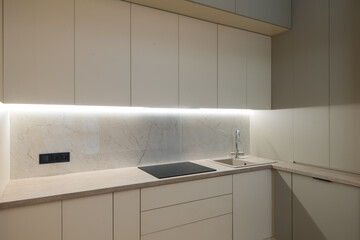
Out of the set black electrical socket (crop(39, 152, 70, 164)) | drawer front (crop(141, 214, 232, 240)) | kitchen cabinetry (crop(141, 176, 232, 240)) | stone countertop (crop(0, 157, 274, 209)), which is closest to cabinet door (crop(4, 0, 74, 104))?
black electrical socket (crop(39, 152, 70, 164))

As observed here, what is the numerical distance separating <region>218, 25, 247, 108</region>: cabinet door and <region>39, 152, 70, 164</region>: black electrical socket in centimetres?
147

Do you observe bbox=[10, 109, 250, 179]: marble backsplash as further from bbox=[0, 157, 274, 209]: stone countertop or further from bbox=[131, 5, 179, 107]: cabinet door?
bbox=[131, 5, 179, 107]: cabinet door

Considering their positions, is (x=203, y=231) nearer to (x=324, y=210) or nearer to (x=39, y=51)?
(x=324, y=210)

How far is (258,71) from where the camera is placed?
2.58 m

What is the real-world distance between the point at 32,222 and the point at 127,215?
563 mm

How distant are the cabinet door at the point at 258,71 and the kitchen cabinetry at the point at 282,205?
0.79 metres

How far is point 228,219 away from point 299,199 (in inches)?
26.4

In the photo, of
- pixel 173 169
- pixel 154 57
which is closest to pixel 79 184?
pixel 173 169

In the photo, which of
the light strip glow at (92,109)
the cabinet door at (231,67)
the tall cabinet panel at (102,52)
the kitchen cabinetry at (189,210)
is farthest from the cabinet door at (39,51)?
the cabinet door at (231,67)

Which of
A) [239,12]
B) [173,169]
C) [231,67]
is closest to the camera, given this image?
[173,169]

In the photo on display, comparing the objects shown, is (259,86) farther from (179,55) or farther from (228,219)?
(228,219)

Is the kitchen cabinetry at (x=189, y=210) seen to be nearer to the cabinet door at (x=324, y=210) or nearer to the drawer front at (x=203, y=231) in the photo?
the drawer front at (x=203, y=231)

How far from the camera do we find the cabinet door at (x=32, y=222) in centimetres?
129

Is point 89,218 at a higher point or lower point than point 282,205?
higher
